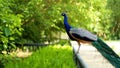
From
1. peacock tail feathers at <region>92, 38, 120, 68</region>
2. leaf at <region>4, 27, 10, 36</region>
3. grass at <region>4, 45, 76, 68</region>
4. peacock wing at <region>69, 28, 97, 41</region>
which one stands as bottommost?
peacock tail feathers at <region>92, 38, 120, 68</region>

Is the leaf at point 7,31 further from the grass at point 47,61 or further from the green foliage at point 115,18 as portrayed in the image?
the green foliage at point 115,18

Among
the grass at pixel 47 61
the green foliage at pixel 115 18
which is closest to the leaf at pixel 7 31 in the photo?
the grass at pixel 47 61

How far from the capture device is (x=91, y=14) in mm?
16500

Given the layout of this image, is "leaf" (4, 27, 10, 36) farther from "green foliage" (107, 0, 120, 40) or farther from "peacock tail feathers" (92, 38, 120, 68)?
"green foliage" (107, 0, 120, 40)

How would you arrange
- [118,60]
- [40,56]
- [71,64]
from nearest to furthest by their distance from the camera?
1. [71,64]
2. [118,60]
3. [40,56]

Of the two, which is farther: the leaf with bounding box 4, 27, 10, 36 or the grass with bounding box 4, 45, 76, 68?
the grass with bounding box 4, 45, 76, 68

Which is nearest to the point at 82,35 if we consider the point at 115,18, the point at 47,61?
the point at 47,61

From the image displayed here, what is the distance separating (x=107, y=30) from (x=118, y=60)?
640 inches

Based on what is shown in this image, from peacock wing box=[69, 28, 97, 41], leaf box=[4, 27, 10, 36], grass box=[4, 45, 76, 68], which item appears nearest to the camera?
leaf box=[4, 27, 10, 36]

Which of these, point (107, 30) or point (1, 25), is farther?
point (107, 30)

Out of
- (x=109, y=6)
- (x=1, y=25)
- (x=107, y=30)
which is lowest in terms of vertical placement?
(x=107, y=30)

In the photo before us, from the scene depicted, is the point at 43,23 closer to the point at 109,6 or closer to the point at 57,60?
the point at 57,60

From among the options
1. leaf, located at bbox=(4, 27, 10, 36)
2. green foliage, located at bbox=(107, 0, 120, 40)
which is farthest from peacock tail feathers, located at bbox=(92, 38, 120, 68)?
green foliage, located at bbox=(107, 0, 120, 40)

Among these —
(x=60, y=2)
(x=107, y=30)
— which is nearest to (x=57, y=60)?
(x=60, y=2)
